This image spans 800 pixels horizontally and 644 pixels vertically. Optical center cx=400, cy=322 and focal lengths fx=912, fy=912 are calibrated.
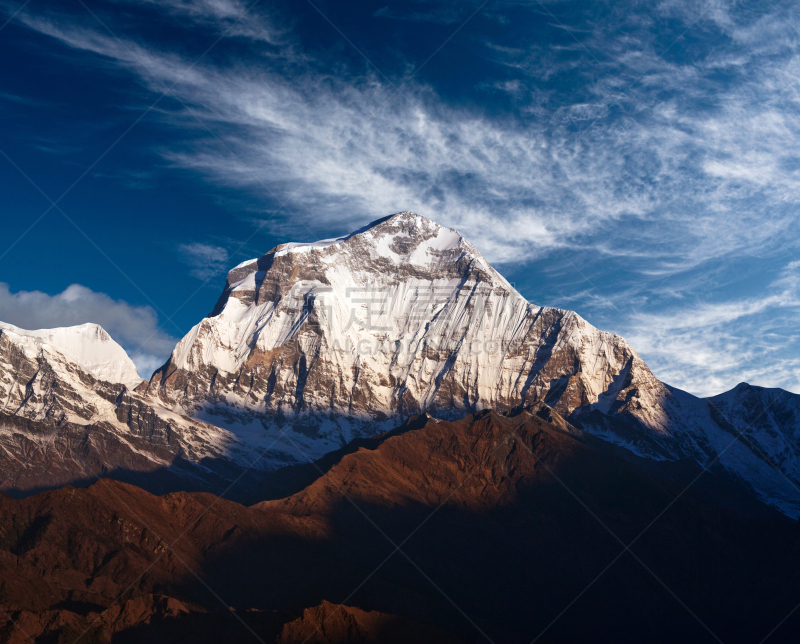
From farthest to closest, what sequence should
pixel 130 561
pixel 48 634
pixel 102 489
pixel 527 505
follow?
pixel 527 505
pixel 102 489
pixel 130 561
pixel 48 634

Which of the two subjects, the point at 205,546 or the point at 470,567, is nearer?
the point at 205,546

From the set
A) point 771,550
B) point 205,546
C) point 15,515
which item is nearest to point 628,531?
point 771,550

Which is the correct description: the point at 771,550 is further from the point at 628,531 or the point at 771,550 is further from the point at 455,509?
the point at 455,509

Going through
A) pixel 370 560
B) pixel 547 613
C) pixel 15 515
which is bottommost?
pixel 547 613

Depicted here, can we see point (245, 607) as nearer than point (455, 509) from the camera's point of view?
Yes

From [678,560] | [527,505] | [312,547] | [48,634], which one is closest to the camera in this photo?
[48,634]

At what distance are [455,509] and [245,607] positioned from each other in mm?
66212

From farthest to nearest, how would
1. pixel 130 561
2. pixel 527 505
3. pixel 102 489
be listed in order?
pixel 527 505 → pixel 102 489 → pixel 130 561

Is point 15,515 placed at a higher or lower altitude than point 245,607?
higher

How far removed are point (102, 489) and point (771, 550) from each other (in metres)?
130

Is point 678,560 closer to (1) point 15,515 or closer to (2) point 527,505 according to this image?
(2) point 527,505

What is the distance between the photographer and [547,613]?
159375mm

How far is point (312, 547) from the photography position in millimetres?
156125

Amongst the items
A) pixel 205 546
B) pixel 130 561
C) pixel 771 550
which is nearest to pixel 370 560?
pixel 205 546
